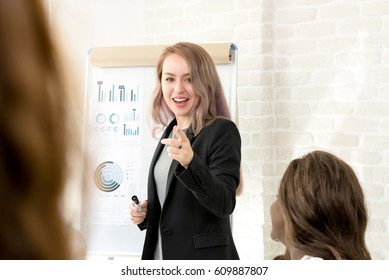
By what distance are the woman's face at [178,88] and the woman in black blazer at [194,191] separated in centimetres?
1

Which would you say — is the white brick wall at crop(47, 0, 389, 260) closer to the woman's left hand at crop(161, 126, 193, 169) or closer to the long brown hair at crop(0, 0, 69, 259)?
the woman's left hand at crop(161, 126, 193, 169)

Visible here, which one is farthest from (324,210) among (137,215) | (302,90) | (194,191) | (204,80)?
(302,90)

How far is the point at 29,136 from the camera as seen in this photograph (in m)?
0.29

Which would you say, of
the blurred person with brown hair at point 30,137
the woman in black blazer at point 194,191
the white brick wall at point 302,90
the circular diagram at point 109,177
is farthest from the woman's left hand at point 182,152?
the blurred person with brown hair at point 30,137

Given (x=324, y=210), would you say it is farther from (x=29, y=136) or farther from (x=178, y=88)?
(x=29, y=136)

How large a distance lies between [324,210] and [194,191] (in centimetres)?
48

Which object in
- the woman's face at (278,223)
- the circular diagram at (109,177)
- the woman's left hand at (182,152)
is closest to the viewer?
the woman's face at (278,223)

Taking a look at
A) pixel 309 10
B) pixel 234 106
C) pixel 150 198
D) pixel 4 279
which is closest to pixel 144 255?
pixel 150 198

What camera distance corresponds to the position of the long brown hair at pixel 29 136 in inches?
11.5

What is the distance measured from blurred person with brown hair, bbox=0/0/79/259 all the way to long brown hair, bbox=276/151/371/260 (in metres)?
1.18

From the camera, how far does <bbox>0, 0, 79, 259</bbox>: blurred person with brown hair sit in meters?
0.29

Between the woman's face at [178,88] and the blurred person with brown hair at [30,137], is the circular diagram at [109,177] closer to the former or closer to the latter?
the woman's face at [178,88]

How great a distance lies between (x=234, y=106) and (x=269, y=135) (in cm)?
60

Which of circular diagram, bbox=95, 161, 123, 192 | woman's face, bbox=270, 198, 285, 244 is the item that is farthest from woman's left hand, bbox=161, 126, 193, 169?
circular diagram, bbox=95, 161, 123, 192
